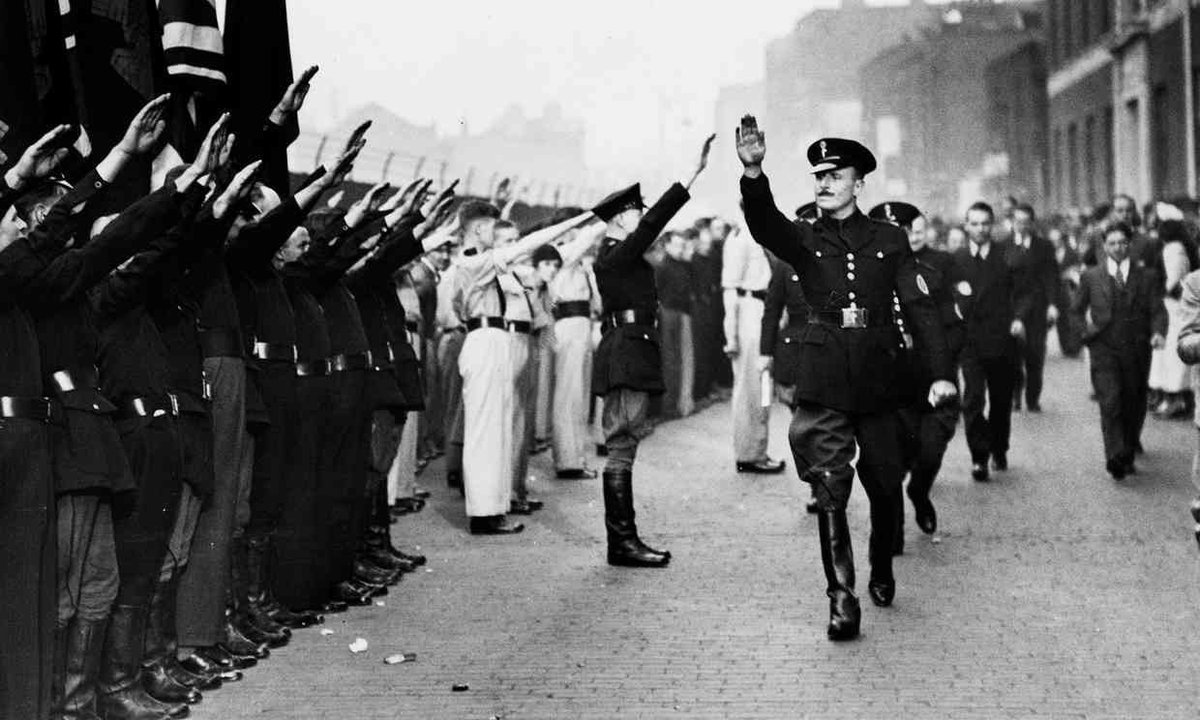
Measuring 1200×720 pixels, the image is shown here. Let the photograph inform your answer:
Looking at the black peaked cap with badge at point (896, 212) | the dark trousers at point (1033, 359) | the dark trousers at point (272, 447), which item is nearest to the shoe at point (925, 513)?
the black peaked cap with badge at point (896, 212)

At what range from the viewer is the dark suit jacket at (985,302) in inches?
639

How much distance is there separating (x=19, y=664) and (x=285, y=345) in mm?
2909

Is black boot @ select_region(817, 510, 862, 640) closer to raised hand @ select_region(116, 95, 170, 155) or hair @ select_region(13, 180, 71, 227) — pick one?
raised hand @ select_region(116, 95, 170, 155)

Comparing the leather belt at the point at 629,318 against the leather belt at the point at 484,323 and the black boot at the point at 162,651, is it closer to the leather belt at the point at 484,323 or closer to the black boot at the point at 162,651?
the leather belt at the point at 484,323

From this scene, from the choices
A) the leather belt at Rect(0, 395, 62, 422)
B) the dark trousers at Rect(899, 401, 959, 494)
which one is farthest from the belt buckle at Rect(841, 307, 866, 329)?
the leather belt at Rect(0, 395, 62, 422)

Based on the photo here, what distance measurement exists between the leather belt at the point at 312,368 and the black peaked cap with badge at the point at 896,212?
12.7ft

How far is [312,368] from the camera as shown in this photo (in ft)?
31.6

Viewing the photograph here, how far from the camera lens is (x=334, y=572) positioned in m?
10.3

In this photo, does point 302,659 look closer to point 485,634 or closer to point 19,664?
point 485,634

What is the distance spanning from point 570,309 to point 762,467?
2.49 metres

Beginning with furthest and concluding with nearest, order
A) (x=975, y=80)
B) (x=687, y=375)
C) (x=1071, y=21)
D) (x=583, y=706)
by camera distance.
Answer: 1. (x=975, y=80)
2. (x=1071, y=21)
3. (x=687, y=375)
4. (x=583, y=706)

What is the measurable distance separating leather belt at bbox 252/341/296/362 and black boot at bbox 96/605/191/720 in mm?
1853

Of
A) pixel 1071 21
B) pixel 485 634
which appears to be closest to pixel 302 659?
pixel 485 634

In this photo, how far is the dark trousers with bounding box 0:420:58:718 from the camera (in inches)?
260
